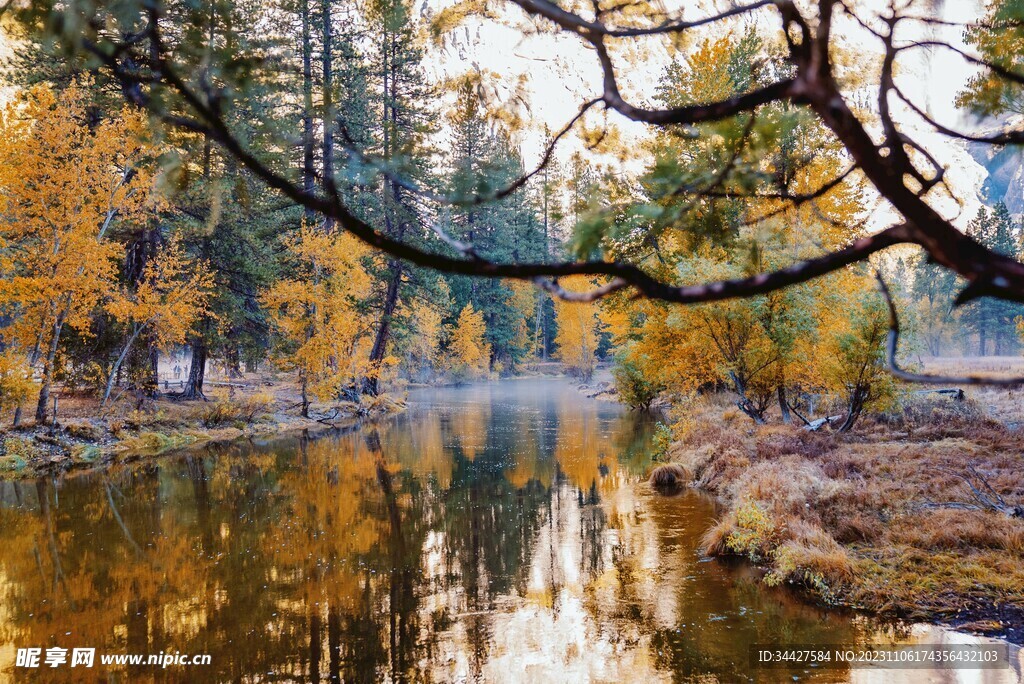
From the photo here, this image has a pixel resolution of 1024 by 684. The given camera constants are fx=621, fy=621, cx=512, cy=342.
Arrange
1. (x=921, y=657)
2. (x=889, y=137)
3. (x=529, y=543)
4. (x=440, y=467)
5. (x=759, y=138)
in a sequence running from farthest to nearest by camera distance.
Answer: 1. (x=440, y=467)
2. (x=529, y=543)
3. (x=921, y=657)
4. (x=759, y=138)
5. (x=889, y=137)

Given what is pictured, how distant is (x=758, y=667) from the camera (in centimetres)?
602

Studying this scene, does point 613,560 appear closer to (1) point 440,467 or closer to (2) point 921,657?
(2) point 921,657

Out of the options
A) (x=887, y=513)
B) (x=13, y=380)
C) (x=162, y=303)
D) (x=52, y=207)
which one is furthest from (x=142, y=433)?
(x=887, y=513)

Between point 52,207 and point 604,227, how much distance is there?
1927 cm

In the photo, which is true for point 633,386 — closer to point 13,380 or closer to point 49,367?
point 49,367

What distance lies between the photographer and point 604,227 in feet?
8.40

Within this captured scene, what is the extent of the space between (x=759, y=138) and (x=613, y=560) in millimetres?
7426

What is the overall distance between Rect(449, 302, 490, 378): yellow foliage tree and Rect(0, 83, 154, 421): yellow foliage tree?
37.2 m

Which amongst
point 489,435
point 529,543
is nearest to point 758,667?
point 529,543

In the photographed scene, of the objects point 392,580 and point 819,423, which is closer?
point 392,580

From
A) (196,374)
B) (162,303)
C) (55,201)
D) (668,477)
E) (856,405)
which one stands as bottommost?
(668,477)

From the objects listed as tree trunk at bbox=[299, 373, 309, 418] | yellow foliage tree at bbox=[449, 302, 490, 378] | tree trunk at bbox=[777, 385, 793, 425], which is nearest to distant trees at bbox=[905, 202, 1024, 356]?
yellow foliage tree at bbox=[449, 302, 490, 378]

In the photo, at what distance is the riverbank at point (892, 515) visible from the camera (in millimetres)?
6930

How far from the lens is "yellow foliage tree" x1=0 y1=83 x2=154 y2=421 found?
1605 centimetres
